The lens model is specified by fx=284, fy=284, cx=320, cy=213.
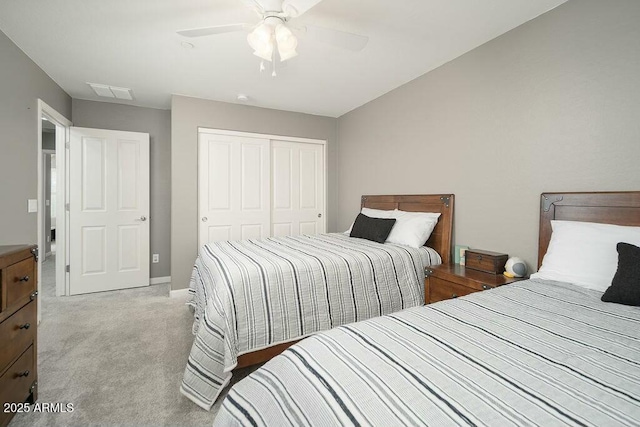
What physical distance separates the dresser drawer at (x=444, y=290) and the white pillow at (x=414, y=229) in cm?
42

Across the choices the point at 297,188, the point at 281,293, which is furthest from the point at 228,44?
the point at 297,188

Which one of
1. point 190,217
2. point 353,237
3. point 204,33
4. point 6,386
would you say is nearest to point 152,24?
point 204,33

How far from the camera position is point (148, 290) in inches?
152

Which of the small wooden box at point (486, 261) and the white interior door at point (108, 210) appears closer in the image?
the small wooden box at point (486, 261)

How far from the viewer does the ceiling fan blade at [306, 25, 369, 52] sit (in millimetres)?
1807

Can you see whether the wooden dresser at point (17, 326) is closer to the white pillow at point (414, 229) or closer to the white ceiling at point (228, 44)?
the white ceiling at point (228, 44)

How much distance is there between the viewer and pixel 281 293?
6.31 ft

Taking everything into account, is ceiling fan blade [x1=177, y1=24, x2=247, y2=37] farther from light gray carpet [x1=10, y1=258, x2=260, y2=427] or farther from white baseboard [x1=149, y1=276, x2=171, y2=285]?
white baseboard [x1=149, y1=276, x2=171, y2=285]

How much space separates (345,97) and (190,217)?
2563mm

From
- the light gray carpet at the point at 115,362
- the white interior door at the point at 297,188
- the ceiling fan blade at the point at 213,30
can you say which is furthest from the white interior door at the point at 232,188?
the ceiling fan blade at the point at 213,30

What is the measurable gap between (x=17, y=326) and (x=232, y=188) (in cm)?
264

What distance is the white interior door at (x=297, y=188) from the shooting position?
4266mm

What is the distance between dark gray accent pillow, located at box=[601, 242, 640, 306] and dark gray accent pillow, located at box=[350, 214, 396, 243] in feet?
5.77

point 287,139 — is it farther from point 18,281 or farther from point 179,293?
point 18,281
